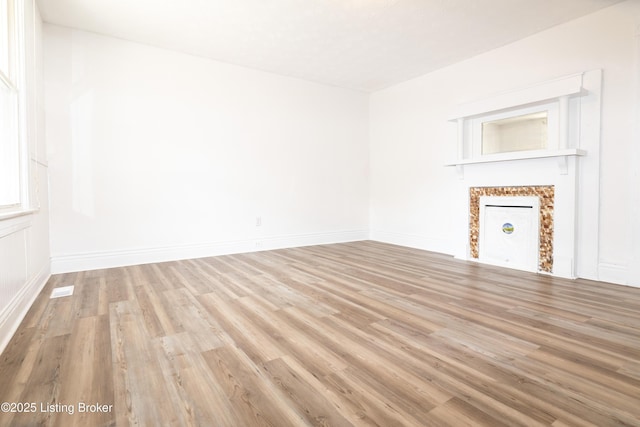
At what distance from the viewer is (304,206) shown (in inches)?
207

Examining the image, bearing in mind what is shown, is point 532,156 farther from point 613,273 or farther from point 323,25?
point 323,25

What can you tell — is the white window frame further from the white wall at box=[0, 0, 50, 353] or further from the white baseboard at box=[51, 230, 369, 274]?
the white baseboard at box=[51, 230, 369, 274]

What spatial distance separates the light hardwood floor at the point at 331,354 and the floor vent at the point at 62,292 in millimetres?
58

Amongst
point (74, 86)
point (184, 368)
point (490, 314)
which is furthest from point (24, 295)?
point (490, 314)

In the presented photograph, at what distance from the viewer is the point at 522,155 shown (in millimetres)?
3539

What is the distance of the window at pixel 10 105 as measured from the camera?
7.12 feet

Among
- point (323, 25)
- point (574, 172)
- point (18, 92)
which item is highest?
point (323, 25)

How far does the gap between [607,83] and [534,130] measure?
27.6 inches

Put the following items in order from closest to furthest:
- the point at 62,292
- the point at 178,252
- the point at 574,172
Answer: the point at 62,292 → the point at 574,172 → the point at 178,252

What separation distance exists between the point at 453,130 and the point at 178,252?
4057 millimetres

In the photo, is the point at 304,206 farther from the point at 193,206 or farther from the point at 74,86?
the point at 74,86

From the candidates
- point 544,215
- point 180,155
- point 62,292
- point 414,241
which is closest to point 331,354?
point 62,292

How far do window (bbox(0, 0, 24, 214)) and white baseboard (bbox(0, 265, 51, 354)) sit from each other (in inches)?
24.0

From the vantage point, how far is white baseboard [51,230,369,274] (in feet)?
11.6
